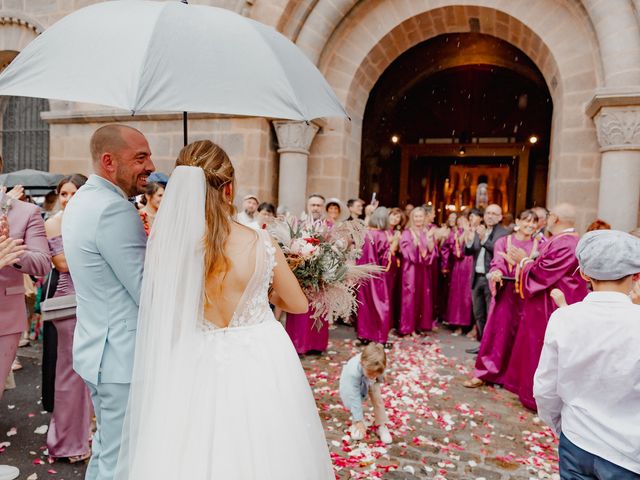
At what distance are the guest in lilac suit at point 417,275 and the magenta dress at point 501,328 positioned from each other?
75.9 inches

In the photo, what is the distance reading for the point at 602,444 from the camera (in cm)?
202

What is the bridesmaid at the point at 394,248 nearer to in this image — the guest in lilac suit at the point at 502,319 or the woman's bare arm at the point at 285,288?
the guest in lilac suit at the point at 502,319

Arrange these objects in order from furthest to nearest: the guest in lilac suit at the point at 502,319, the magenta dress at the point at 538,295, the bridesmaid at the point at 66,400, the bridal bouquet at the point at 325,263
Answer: the guest in lilac suit at the point at 502,319
the magenta dress at the point at 538,295
the bridesmaid at the point at 66,400
the bridal bouquet at the point at 325,263

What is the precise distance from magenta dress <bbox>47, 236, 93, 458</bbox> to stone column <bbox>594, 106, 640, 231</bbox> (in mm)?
6624

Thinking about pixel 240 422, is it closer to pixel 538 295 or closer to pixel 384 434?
pixel 384 434

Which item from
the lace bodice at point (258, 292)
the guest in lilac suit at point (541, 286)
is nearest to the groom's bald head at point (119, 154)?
the lace bodice at point (258, 292)

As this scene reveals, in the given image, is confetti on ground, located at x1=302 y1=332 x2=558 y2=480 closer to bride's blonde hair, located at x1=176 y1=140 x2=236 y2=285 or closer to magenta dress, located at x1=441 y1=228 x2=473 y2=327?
magenta dress, located at x1=441 y1=228 x2=473 y2=327

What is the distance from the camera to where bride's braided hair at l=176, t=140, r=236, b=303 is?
6.82 feet

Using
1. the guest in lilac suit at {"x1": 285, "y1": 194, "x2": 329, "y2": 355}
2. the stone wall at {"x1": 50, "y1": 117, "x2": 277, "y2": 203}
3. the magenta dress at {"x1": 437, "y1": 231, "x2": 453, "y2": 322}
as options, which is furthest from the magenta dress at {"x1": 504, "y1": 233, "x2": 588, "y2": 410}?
the stone wall at {"x1": 50, "y1": 117, "x2": 277, "y2": 203}

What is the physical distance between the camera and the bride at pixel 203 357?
6.77 feet

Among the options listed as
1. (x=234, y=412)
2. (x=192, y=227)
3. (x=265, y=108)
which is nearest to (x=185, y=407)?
(x=234, y=412)

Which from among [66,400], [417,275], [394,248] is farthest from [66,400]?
[417,275]

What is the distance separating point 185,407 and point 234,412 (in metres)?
0.21

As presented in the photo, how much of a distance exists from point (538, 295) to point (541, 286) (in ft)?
0.56
